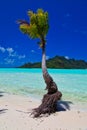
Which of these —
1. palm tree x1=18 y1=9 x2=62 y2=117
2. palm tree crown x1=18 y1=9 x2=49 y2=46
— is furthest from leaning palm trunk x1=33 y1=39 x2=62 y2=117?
palm tree crown x1=18 y1=9 x2=49 y2=46

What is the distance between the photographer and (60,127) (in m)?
11.8

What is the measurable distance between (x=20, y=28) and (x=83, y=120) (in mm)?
5957

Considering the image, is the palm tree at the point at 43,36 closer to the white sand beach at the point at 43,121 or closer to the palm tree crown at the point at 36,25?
the palm tree crown at the point at 36,25

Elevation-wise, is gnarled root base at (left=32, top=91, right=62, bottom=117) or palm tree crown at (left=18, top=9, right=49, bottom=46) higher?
palm tree crown at (left=18, top=9, right=49, bottom=46)

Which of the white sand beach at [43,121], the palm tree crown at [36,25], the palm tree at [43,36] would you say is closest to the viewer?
the white sand beach at [43,121]

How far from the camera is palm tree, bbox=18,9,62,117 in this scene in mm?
14500

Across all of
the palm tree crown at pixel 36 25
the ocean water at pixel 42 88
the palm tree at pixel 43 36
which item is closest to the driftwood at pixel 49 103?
the palm tree at pixel 43 36

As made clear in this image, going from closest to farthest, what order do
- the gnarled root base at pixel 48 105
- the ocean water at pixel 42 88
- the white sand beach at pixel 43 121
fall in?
the white sand beach at pixel 43 121
the gnarled root base at pixel 48 105
the ocean water at pixel 42 88

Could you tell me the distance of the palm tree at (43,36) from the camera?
1450cm

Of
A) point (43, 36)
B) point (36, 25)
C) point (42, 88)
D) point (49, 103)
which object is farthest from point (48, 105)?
point (42, 88)

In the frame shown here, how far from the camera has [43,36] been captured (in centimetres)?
1534

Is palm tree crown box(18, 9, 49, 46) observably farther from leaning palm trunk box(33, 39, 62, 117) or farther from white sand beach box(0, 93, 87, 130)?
white sand beach box(0, 93, 87, 130)

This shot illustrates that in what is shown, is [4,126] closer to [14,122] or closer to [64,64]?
[14,122]

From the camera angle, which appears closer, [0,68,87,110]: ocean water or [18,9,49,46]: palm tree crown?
[18,9,49,46]: palm tree crown
